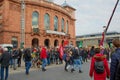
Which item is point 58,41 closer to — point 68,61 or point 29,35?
point 29,35

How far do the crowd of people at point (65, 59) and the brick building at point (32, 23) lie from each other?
1730cm

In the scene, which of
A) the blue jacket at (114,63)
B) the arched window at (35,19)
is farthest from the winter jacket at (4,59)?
the arched window at (35,19)

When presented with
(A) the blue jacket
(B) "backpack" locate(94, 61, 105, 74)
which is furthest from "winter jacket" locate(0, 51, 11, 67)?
(A) the blue jacket

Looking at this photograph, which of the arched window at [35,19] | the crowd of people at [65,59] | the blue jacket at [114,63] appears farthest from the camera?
the arched window at [35,19]

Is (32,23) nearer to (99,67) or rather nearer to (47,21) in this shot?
(47,21)

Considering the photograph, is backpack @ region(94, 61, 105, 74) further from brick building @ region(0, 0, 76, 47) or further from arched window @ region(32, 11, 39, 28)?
arched window @ region(32, 11, 39, 28)

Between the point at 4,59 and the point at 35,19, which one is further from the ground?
the point at 35,19

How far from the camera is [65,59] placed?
68.3 ft

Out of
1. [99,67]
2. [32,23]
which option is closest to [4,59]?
[99,67]

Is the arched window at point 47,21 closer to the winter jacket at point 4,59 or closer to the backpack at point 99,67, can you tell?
the winter jacket at point 4,59

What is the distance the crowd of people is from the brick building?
17.3 meters

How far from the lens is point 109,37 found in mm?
117875

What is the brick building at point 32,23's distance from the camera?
144 ft

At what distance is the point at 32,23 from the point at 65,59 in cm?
2947
